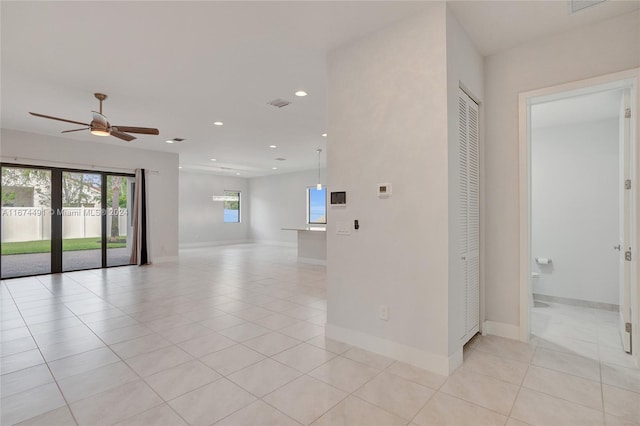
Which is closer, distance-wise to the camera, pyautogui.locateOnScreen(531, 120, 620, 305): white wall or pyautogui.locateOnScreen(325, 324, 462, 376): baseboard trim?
pyautogui.locateOnScreen(325, 324, 462, 376): baseboard trim

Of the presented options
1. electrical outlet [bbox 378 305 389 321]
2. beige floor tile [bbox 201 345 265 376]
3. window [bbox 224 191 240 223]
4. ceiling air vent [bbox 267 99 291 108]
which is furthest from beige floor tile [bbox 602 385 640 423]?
window [bbox 224 191 240 223]

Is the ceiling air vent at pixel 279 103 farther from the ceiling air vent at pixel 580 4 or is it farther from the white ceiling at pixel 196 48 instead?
the ceiling air vent at pixel 580 4

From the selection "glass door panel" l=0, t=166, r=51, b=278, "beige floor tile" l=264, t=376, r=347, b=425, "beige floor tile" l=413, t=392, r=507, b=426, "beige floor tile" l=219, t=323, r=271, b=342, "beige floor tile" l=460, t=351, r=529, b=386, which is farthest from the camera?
"glass door panel" l=0, t=166, r=51, b=278

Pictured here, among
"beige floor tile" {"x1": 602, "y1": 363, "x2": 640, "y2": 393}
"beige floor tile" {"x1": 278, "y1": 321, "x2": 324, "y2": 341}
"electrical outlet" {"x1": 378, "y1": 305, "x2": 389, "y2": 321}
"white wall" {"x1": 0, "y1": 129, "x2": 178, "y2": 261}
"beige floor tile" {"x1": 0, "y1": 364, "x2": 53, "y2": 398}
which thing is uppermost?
"white wall" {"x1": 0, "y1": 129, "x2": 178, "y2": 261}

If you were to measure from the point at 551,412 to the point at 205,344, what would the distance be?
2786mm

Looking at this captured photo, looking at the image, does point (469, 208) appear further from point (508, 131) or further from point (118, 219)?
point (118, 219)

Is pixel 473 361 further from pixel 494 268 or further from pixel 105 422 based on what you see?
pixel 105 422

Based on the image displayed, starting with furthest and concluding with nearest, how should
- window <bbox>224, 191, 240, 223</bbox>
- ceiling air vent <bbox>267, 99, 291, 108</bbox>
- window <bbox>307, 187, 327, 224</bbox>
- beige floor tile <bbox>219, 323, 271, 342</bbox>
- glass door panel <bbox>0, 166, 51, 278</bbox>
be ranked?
window <bbox>224, 191, 240, 223</bbox>, window <bbox>307, 187, 327, 224</bbox>, glass door panel <bbox>0, 166, 51, 278</bbox>, ceiling air vent <bbox>267, 99, 291, 108</bbox>, beige floor tile <bbox>219, 323, 271, 342</bbox>

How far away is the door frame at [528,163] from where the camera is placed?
263cm

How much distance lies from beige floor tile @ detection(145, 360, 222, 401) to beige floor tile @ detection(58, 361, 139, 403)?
0.66ft

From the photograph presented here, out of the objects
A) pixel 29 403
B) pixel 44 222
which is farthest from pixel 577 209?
pixel 44 222

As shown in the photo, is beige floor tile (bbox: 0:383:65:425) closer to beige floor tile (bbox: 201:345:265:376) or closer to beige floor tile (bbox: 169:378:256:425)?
beige floor tile (bbox: 169:378:256:425)

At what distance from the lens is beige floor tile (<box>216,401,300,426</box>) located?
191cm

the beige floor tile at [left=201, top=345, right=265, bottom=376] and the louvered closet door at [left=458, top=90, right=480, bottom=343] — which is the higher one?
the louvered closet door at [left=458, top=90, right=480, bottom=343]
